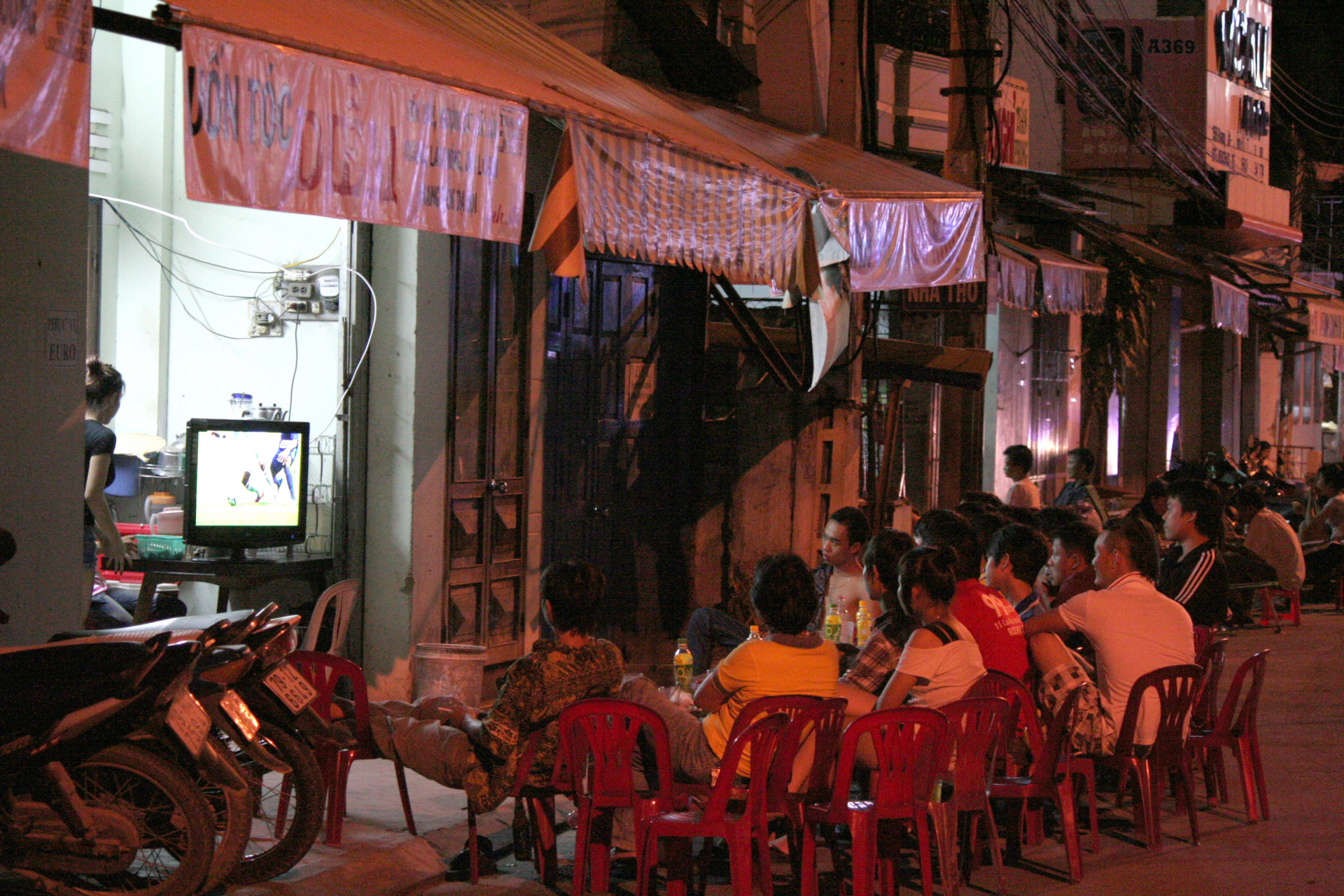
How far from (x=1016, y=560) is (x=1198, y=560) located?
9.05ft

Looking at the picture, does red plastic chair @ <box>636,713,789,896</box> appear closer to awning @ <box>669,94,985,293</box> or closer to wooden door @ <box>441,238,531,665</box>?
awning @ <box>669,94,985,293</box>

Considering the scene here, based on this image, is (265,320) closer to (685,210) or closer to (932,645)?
(685,210)

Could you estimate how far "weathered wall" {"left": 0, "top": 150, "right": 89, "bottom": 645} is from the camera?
557 cm

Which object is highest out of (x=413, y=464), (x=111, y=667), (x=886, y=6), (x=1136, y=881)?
(x=886, y=6)

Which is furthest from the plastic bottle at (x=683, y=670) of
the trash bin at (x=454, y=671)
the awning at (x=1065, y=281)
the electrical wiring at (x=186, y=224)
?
the awning at (x=1065, y=281)

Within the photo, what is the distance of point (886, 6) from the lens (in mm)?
15062

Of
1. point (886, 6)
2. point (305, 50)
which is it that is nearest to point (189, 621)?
point (305, 50)

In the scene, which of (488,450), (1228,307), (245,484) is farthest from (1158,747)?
(1228,307)

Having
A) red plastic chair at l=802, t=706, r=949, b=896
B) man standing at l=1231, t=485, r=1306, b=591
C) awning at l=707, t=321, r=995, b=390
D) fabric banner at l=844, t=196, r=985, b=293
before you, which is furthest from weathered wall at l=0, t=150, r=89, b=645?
man standing at l=1231, t=485, r=1306, b=591

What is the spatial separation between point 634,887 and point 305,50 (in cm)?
341

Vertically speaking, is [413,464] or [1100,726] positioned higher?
[413,464]

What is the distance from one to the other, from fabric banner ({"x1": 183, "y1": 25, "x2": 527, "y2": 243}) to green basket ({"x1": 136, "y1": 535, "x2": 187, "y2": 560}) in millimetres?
3435

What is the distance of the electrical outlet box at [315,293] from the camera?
25.8 ft

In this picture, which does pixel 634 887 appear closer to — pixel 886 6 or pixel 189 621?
pixel 189 621
